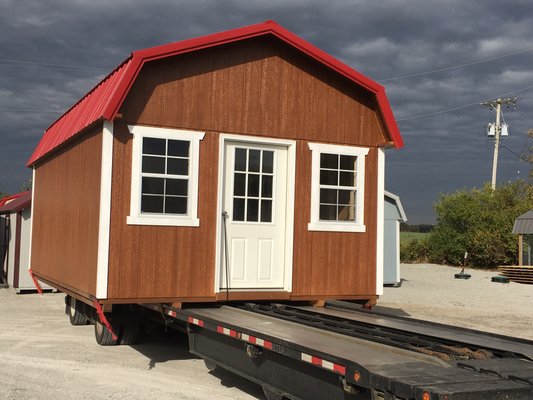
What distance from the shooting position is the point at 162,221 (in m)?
8.97

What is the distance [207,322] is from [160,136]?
280 centimetres

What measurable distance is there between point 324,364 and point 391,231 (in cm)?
1717

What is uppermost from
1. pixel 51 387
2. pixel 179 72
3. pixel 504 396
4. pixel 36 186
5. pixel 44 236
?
pixel 179 72

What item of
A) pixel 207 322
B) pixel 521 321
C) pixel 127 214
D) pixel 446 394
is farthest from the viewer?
pixel 521 321

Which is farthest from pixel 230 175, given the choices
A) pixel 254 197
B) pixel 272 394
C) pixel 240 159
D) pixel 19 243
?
pixel 19 243

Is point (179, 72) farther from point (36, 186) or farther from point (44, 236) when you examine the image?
point (36, 186)

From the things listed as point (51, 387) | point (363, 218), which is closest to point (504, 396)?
point (51, 387)

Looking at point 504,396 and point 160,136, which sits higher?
point 160,136

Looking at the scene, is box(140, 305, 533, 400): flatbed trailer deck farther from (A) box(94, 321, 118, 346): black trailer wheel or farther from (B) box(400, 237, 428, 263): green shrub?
(B) box(400, 237, 428, 263): green shrub

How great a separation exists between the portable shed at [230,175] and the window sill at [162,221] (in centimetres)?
2

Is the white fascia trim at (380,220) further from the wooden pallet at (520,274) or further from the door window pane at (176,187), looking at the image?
the wooden pallet at (520,274)

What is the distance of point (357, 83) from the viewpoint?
999 centimetres

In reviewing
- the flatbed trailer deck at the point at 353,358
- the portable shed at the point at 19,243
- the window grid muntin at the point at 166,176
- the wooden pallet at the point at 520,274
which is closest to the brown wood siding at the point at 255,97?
the window grid muntin at the point at 166,176

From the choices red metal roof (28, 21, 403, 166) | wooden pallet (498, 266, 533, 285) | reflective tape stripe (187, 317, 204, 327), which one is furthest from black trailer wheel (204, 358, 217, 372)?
wooden pallet (498, 266, 533, 285)
